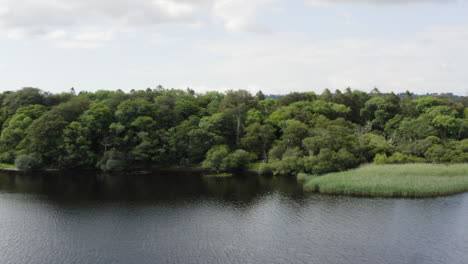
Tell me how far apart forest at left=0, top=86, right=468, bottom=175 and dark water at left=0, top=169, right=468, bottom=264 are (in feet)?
47.5

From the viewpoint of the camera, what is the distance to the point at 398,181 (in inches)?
1847

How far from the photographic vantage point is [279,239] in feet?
104

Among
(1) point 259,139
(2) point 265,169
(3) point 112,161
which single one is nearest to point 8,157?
(3) point 112,161

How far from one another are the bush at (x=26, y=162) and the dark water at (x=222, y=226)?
1471 centimetres

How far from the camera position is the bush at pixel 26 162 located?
2569 inches

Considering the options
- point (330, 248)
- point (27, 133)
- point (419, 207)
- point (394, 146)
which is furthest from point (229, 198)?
point (27, 133)

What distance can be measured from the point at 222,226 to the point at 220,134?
129ft

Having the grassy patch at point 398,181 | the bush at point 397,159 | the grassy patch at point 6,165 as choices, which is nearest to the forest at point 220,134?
the bush at point 397,159

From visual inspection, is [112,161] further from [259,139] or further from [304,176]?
[304,176]

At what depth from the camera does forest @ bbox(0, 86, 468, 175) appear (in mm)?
60969

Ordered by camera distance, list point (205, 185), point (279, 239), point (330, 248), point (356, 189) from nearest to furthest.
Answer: point (330, 248) < point (279, 239) < point (356, 189) < point (205, 185)

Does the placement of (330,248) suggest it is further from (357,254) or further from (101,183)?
(101,183)

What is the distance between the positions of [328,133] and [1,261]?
48864mm

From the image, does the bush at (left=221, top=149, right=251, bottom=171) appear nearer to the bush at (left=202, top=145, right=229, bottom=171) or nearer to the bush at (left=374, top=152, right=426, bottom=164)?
the bush at (left=202, top=145, right=229, bottom=171)
